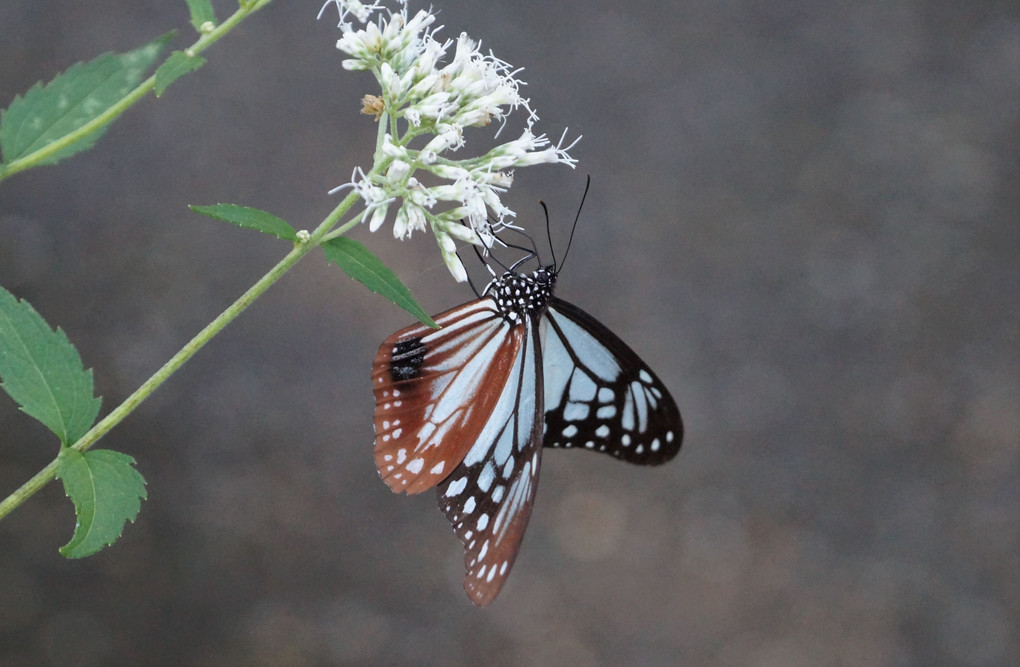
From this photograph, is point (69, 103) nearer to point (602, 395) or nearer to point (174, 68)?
point (174, 68)

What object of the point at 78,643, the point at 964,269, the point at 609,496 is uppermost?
the point at 964,269

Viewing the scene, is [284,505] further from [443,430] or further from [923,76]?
[923,76]

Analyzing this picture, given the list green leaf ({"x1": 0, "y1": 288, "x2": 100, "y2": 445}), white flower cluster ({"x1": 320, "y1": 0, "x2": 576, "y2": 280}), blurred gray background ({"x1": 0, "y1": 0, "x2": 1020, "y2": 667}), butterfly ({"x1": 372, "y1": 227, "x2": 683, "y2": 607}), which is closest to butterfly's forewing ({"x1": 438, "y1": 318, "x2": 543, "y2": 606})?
butterfly ({"x1": 372, "y1": 227, "x2": 683, "y2": 607})

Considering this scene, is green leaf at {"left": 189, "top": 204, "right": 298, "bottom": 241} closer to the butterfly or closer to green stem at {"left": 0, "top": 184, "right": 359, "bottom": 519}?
green stem at {"left": 0, "top": 184, "right": 359, "bottom": 519}

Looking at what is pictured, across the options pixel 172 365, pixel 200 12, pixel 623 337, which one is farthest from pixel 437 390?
pixel 623 337

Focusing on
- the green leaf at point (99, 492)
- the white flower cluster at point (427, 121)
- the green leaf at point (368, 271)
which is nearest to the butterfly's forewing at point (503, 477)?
the white flower cluster at point (427, 121)

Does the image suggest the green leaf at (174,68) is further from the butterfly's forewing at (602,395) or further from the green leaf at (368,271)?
the butterfly's forewing at (602,395)

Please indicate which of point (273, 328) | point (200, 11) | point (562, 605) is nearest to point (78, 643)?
point (273, 328)
